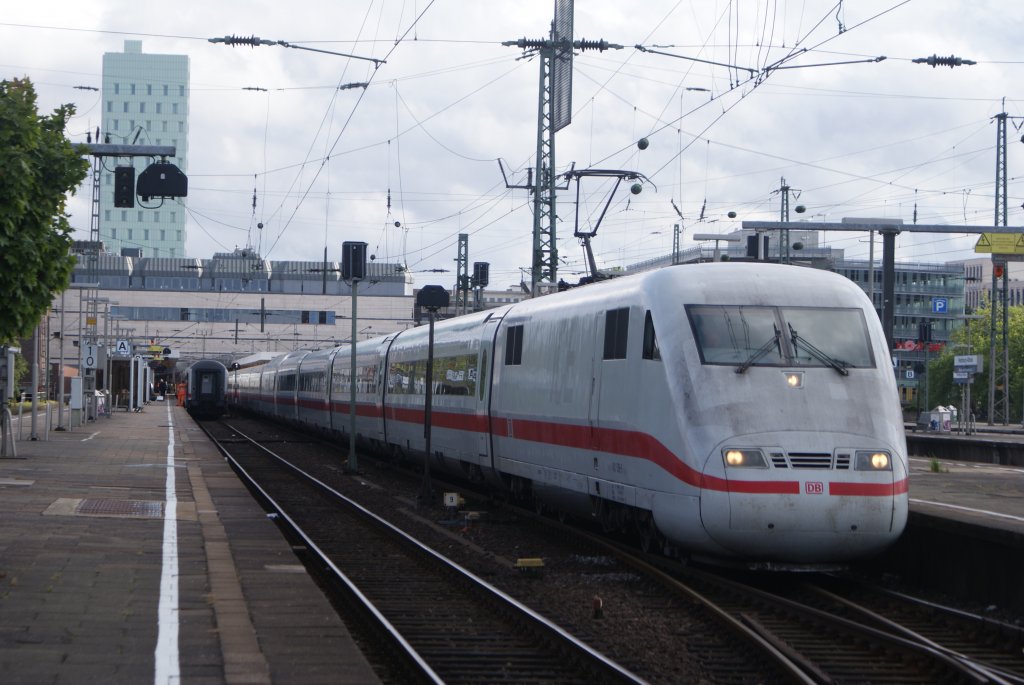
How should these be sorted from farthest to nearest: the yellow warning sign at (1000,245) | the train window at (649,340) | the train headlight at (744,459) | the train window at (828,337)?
the yellow warning sign at (1000,245)
the train window at (649,340)
the train window at (828,337)
the train headlight at (744,459)

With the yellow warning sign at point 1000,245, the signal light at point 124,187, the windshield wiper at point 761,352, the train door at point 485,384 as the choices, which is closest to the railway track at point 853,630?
the windshield wiper at point 761,352

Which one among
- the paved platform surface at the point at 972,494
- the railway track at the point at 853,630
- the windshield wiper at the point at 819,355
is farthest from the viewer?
the paved platform surface at the point at 972,494

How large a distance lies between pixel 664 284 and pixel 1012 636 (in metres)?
5.17

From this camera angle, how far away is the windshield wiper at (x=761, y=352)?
1287 centimetres

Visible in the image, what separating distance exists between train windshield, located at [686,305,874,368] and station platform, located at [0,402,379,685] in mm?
4512

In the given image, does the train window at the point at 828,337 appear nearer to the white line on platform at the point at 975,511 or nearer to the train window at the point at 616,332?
the train window at the point at 616,332

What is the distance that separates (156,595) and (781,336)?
6.35m

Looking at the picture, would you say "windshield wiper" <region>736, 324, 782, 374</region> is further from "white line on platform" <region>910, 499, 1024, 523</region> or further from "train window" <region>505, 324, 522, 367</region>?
"train window" <region>505, 324, 522, 367</region>

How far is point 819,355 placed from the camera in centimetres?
1312

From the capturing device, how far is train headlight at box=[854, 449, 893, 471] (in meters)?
12.4

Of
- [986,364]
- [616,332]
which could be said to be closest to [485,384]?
[616,332]

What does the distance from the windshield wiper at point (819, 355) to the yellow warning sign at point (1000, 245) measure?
25910 millimetres

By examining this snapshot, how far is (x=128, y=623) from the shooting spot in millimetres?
9984

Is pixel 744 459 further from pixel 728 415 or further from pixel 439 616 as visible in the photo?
pixel 439 616
